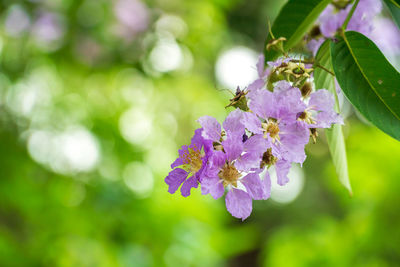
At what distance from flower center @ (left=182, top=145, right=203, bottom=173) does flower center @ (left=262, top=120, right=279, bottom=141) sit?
114mm

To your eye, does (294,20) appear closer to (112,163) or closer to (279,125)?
(279,125)

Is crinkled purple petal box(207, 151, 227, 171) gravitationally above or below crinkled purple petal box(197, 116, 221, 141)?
below

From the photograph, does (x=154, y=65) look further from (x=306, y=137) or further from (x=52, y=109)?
(x=306, y=137)

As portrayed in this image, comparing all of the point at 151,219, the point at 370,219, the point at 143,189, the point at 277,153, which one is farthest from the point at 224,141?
the point at 370,219

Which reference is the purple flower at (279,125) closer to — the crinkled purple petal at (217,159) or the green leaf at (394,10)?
the crinkled purple petal at (217,159)

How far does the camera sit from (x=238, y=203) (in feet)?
1.99

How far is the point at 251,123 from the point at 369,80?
187 mm

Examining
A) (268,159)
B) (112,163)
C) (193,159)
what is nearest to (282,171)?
(268,159)

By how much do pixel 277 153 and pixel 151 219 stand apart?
5.86ft

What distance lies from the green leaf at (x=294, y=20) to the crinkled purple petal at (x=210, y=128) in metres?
0.15

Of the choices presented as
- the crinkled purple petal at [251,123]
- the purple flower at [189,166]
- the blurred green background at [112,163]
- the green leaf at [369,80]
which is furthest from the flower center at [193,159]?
the blurred green background at [112,163]

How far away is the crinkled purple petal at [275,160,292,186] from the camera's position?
1.94 feet

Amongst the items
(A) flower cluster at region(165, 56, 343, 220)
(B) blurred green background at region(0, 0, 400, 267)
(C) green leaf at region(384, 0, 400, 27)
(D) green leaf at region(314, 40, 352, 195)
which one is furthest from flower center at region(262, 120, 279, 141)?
(B) blurred green background at region(0, 0, 400, 267)

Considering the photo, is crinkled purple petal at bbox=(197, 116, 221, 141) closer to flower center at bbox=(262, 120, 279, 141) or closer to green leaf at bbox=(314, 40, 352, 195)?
flower center at bbox=(262, 120, 279, 141)
